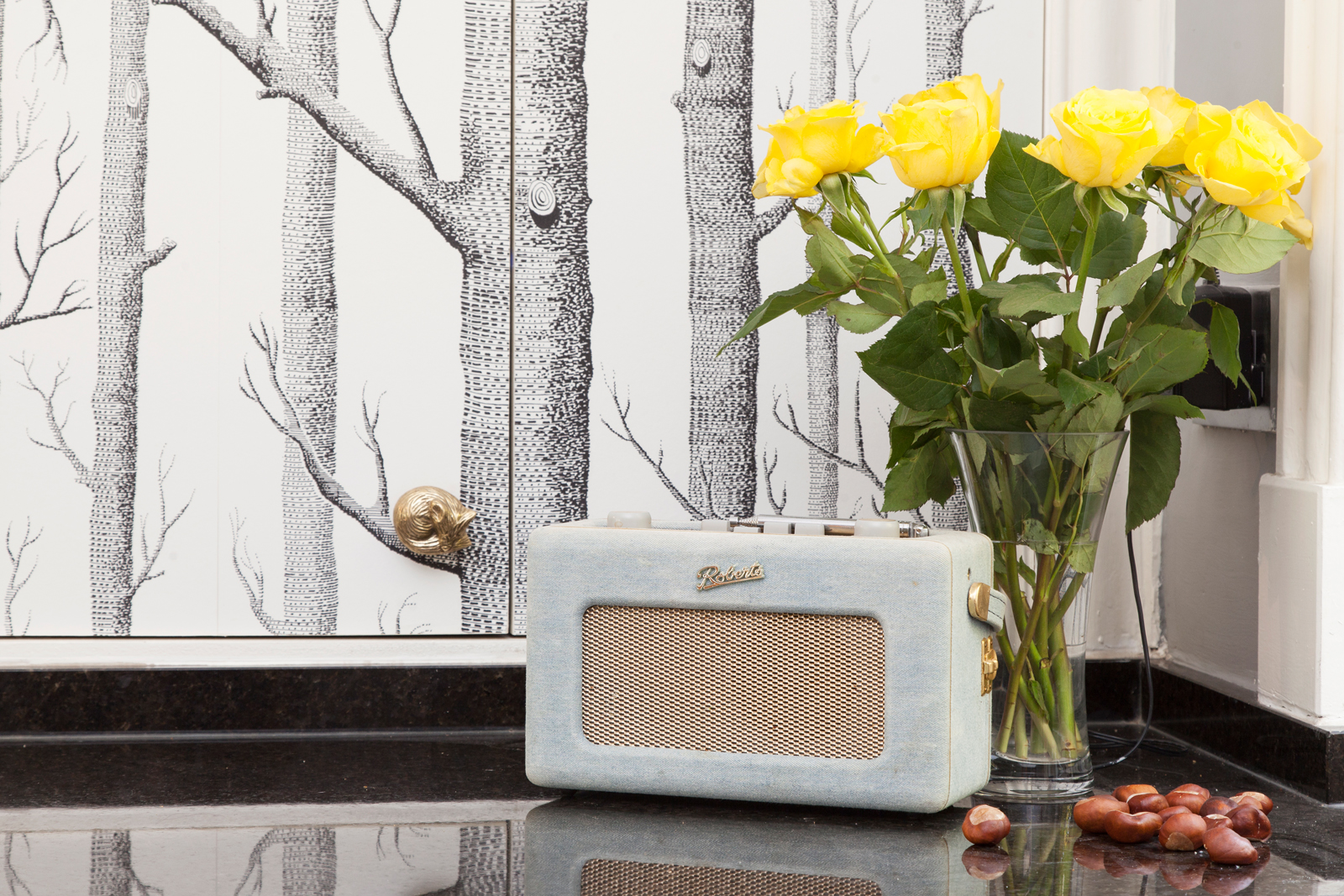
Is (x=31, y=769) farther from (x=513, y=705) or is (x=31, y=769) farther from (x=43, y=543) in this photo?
(x=513, y=705)

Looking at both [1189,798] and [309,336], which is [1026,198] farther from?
[309,336]

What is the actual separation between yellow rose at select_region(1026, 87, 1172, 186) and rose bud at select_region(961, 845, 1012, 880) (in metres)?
0.40

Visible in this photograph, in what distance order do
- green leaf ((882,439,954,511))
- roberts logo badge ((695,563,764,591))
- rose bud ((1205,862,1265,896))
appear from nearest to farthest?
rose bud ((1205,862,1265,896))
roberts logo badge ((695,563,764,591))
green leaf ((882,439,954,511))

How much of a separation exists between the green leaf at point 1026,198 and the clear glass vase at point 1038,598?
0.44ft

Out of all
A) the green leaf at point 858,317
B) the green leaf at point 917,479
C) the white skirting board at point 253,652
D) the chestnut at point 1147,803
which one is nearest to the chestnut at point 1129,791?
the chestnut at point 1147,803

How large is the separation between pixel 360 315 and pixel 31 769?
429mm

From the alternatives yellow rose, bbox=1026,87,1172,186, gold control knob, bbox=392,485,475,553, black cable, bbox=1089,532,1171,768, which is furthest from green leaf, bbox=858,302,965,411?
gold control knob, bbox=392,485,475,553

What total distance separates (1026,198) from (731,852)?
451mm

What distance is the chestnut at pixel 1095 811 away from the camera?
692 millimetres

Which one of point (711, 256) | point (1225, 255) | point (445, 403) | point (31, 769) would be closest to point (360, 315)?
point (445, 403)

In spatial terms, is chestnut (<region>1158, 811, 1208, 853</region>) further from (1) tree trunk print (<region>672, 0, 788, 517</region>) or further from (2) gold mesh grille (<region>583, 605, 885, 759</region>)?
(1) tree trunk print (<region>672, 0, 788, 517</region>)

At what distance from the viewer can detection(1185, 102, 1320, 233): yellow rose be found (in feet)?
2.22

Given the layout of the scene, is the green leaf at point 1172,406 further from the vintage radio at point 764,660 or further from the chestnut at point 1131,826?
the chestnut at point 1131,826

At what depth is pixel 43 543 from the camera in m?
0.96
